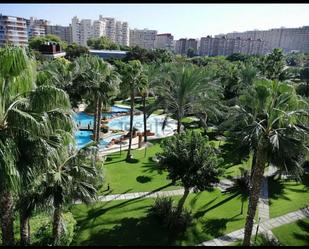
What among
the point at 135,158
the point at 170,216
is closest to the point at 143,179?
the point at 135,158

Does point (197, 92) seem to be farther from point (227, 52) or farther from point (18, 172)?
point (227, 52)

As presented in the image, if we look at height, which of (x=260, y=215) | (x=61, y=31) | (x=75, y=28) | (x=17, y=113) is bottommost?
(x=260, y=215)

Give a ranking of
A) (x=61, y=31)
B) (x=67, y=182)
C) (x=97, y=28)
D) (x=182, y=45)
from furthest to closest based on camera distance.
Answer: (x=182, y=45) → (x=61, y=31) → (x=97, y=28) → (x=67, y=182)

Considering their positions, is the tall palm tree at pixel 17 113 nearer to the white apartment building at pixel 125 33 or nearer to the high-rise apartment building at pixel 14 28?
the high-rise apartment building at pixel 14 28

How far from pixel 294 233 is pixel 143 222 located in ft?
28.3

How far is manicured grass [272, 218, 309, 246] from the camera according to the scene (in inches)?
618

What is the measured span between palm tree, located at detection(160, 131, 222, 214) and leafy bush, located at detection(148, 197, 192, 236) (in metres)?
2.09

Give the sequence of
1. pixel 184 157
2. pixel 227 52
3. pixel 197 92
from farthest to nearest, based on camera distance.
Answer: pixel 227 52, pixel 197 92, pixel 184 157

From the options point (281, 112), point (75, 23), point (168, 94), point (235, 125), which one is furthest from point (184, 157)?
point (75, 23)

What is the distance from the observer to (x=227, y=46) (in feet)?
595

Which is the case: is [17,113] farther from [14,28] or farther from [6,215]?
[14,28]

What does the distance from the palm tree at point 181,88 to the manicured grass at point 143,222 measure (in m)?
6.25

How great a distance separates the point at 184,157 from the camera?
49.8ft

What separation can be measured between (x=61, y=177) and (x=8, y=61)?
5510mm
